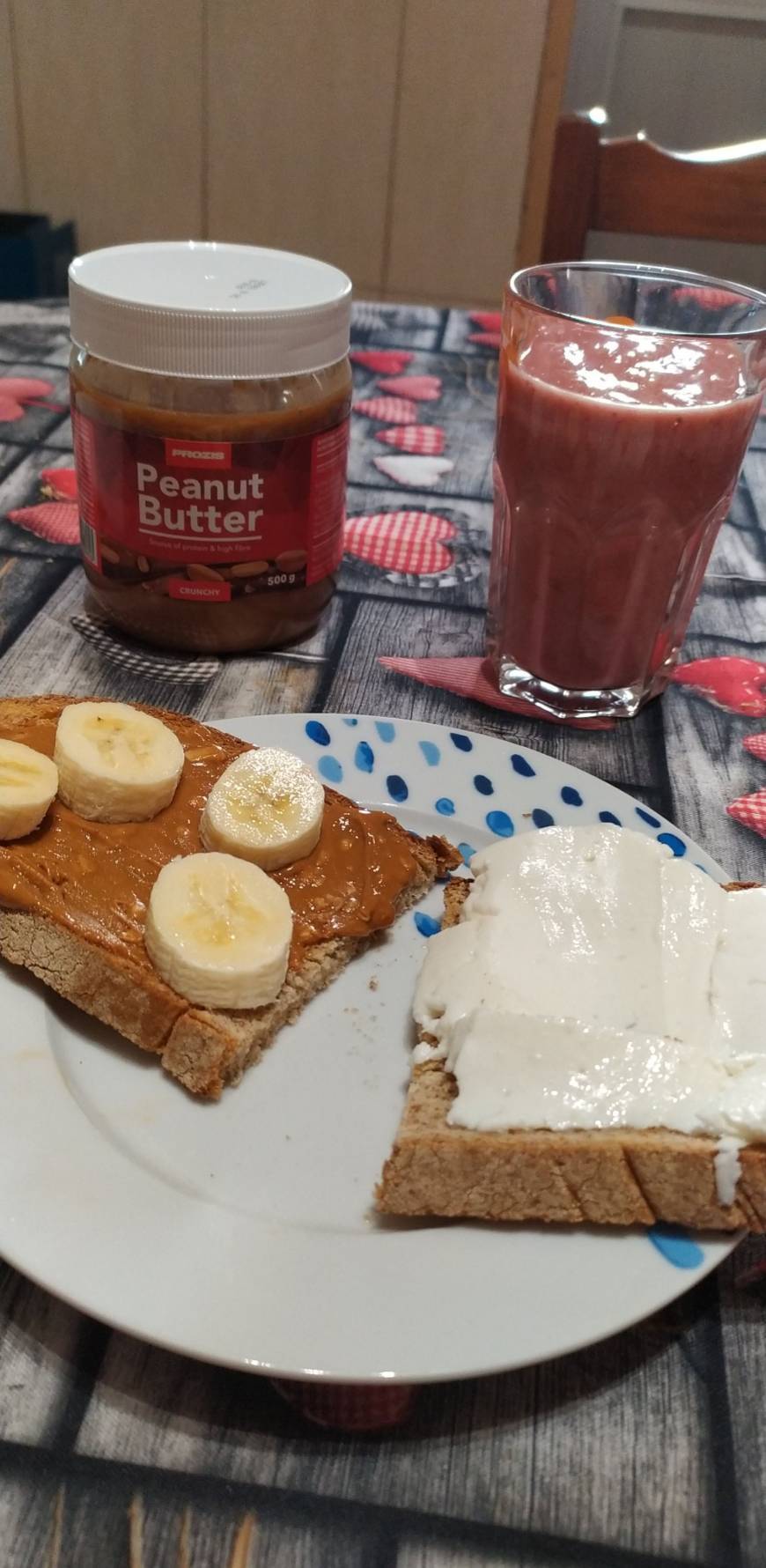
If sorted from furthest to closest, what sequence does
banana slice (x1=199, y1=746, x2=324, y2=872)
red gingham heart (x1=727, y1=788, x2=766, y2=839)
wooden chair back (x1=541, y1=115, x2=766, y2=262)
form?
wooden chair back (x1=541, y1=115, x2=766, y2=262), red gingham heart (x1=727, y1=788, x2=766, y2=839), banana slice (x1=199, y1=746, x2=324, y2=872)

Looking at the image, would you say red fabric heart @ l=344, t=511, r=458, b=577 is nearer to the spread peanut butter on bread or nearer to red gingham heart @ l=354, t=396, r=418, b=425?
red gingham heart @ l=354, t=396, r=418, b=425

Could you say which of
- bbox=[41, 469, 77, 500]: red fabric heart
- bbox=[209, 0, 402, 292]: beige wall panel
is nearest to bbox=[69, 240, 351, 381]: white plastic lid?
bbox=[41, 469, 77, 500]: red fabric heart

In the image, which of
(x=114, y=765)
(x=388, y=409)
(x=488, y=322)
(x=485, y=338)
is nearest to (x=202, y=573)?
(x=114, y=765)

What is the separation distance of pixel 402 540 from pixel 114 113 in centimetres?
334

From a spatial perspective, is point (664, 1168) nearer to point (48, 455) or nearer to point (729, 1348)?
point (729, 1348)

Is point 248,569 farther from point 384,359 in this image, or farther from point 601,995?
point 384,359

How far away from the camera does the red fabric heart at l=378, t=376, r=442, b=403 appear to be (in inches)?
99.7

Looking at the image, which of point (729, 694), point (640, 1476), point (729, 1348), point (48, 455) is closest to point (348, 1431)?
point (640, 1476)

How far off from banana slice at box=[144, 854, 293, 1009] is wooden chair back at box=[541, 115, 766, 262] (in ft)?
7.17

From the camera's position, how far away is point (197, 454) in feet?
4.54

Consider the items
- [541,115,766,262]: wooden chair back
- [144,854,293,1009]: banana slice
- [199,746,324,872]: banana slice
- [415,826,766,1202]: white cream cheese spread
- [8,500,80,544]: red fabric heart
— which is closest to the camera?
[415,826,766,1202]: white cream cheese spread

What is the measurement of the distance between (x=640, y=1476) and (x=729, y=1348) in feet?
0.45

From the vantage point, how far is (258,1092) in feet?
3.31

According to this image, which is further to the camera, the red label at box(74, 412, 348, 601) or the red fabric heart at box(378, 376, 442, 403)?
the red fabric heart at box(378, 376, 442, 403)
